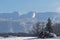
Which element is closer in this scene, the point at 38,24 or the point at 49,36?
the point at 49,36

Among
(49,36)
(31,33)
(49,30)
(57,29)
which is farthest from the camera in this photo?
(57,29)

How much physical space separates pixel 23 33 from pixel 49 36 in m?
5.11

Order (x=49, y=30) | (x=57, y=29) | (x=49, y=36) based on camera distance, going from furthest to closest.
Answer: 1. (x=57, y=29)
2. (x=49, y=30)
3. (x=49, y=36)

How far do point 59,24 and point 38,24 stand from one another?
4.48 metres

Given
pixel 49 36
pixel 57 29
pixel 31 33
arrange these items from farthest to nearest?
pixel 57 29 < pixel 31 33 < pixel 49 36

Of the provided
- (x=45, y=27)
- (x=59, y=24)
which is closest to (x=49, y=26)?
(x=45, y=27)

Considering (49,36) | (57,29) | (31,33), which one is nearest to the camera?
(49,36)

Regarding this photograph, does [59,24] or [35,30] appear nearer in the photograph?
[35,30]

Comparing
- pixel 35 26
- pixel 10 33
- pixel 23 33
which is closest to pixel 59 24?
pixel 35 26

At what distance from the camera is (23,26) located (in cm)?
3070

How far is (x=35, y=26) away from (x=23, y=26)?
2.67 m

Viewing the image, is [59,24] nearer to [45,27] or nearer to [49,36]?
[45,27]

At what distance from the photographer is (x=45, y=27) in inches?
1060

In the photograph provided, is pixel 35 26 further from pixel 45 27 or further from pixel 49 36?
pixel 49 36
